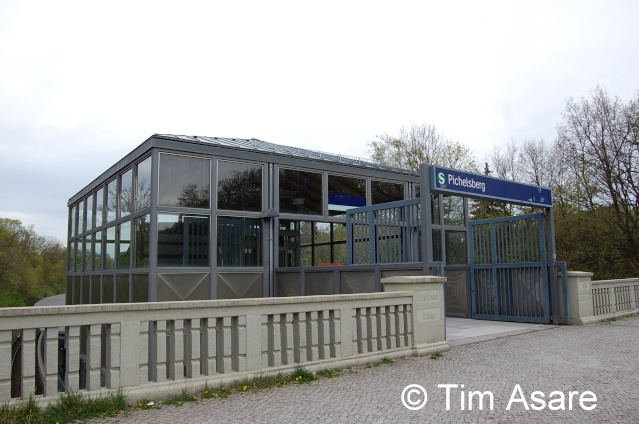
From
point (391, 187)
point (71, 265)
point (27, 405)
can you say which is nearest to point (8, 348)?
point (27, 405)

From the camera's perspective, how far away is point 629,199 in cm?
2250

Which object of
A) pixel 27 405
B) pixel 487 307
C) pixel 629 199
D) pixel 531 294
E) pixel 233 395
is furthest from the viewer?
pixel 629 199

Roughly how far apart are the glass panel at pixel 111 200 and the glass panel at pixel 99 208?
24.9 inches

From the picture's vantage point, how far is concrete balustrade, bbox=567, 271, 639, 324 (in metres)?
12.2

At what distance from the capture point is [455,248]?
16422 millimetres

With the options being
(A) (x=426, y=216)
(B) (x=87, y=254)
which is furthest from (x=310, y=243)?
(B) (x=87, y=254)

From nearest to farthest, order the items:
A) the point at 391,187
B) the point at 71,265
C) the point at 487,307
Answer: the point at 487,307, the point at 391,187, the point at 71,265

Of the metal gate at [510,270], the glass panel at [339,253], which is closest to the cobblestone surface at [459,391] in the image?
the metal gate at [510,270]

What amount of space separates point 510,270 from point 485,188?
3.40 m

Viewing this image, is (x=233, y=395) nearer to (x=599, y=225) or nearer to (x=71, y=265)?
(x=71, y=265)

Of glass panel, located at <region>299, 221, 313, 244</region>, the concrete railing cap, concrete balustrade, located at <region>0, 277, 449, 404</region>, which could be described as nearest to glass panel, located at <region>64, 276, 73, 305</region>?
glass panel, located at <region>299, 221, 313, 244</region>

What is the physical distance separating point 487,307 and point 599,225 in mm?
13298

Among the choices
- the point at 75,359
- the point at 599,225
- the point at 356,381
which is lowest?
the point at 356,381

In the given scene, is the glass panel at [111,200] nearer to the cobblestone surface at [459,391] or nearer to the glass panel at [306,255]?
the glass panel at [306,255]
